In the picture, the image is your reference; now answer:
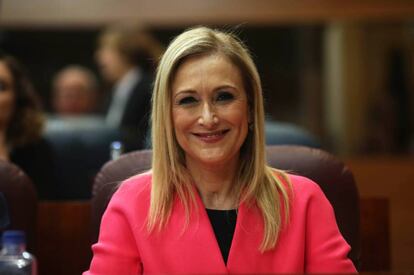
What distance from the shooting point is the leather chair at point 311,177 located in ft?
6.43

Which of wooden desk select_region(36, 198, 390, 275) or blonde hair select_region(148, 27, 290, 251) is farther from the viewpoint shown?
wooden desk select_region(36, 198, 390, 275)

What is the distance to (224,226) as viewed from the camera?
1.73 meters

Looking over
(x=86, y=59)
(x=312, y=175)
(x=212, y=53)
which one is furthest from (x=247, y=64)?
(x=86, y=59)

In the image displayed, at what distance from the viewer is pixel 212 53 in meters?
1.74

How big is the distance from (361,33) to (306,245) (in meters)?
3.41

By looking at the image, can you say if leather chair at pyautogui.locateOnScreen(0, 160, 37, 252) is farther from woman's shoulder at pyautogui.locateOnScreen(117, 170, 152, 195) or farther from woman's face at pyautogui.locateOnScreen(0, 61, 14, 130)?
woman's face at pyautogui.locateOnScreen(0, 61, 14, 130)

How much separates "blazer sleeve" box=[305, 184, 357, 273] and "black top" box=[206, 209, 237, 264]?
6.7 inches

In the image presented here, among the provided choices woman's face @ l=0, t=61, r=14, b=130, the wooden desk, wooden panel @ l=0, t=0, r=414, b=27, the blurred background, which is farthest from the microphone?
wooden panel @ l=0, t=0, r=414, b=27

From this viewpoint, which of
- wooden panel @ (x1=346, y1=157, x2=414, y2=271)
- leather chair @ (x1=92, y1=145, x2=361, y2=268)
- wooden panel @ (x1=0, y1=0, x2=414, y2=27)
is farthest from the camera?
wooden panel @ (x1=0, y1=0, x2=414, y2=27)

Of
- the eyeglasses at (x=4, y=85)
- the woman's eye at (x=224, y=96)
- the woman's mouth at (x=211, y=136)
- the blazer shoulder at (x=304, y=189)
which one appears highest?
the eyeglasses at (x=4, y=85)

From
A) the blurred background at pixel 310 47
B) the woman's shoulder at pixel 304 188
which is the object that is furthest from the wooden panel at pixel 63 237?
the blurred background at pixel 310 47

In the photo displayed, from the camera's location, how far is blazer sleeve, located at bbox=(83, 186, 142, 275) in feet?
5.44

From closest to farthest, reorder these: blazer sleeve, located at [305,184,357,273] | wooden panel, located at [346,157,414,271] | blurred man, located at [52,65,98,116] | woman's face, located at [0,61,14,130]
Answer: blazer sleeve, located at [305,184,357,273], wooden panel, located at [346,157,414,271], woman's face, located at [0,61,14,130], blurred man, located at [52,65,98,116]

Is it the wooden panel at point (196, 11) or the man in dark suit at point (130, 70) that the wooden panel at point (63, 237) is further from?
the wooden panel at point (196, 11)
